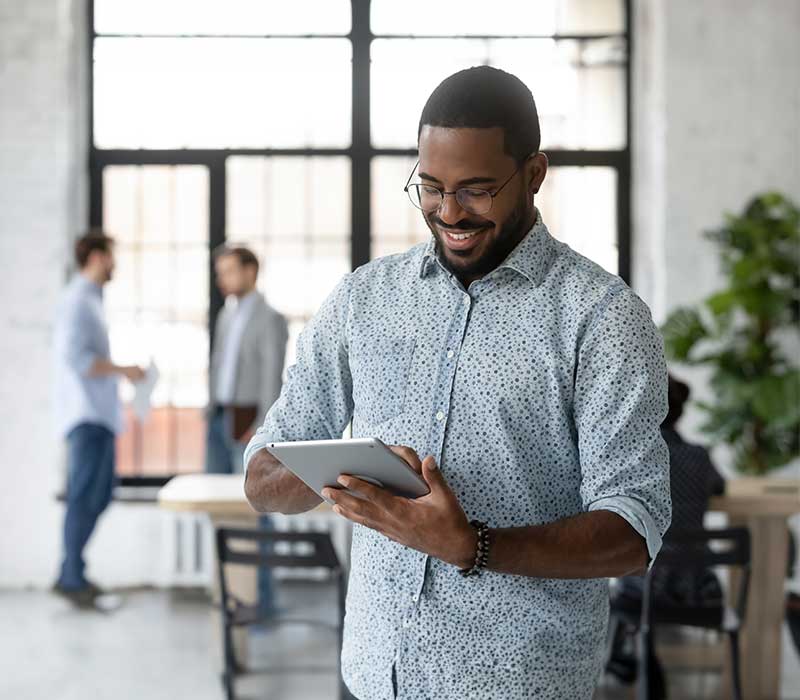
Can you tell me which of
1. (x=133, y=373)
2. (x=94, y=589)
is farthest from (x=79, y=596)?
(x=133, y=373)

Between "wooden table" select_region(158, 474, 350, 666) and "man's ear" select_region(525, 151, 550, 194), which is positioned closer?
"man's ear" select_region(525, 151, 550, 194)

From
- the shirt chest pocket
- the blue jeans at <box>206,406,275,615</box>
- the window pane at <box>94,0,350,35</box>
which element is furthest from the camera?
the window pane at <box>94,0,350,35</box>

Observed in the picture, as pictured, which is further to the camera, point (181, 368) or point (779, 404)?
point (181, 368)

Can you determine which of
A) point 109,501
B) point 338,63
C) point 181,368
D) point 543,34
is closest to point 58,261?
point 181,368

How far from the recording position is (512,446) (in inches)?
58.3

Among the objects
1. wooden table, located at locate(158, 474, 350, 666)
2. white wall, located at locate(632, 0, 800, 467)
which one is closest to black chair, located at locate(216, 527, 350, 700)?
wooden table, located at locate(158, 474, 350, 666)

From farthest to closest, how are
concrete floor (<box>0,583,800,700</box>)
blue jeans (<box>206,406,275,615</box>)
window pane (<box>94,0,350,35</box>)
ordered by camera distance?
window pane (<box>94,0,350,35</box>) → blue jeans (<box>206,406,275,615</box>) → concrete floor (<box>0,583,800,700</box>)

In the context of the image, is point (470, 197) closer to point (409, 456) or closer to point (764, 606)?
point (409, 456)

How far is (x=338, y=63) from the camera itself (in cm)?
629

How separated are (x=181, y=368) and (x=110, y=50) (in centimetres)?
181

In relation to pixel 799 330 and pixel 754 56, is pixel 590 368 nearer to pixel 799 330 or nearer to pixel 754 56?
pixel 799 330

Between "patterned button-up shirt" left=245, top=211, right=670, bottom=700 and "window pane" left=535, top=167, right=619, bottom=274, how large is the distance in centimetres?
482

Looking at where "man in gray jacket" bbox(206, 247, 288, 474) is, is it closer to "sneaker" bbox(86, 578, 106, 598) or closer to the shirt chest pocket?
"sneaker" bbox(86, 578, 106, 598)

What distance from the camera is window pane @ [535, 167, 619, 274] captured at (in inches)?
249
